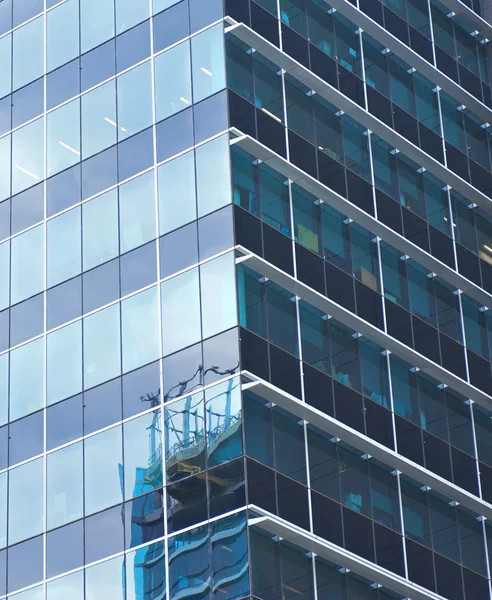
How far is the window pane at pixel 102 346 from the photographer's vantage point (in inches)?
1887

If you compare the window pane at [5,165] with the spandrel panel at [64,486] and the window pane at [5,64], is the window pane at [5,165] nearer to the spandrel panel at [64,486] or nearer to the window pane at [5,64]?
the window pane at [5,64]

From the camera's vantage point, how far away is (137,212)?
49.4 m

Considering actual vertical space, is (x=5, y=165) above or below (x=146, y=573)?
above

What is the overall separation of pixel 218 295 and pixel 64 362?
581 centimetres

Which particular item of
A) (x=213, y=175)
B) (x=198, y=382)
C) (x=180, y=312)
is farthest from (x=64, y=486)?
(x=213, y=175)

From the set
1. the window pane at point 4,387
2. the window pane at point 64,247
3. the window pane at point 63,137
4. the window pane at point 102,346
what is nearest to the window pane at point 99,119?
the window pane at point 63,137

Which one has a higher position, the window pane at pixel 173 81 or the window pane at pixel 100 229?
the window pane at pixel 173 81

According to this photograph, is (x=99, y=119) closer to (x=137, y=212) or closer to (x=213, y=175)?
Result: (x=137, y=212)

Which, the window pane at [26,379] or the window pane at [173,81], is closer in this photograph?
the window pane at [26,379]

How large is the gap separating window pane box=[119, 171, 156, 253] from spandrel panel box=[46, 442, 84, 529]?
6.26 m

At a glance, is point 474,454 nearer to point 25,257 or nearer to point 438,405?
point 438,405

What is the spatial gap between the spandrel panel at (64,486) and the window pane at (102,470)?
0.27 meters

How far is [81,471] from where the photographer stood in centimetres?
4725

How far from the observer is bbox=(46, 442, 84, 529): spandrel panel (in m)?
47.0
